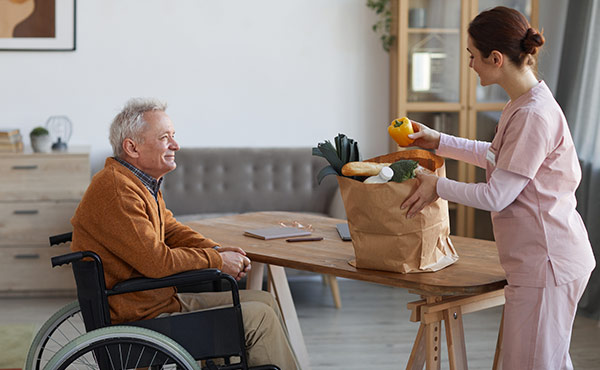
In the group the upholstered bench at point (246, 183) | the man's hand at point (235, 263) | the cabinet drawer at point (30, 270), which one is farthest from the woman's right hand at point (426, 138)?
the cabinet drawer at point (30, 270)

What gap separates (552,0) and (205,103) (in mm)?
2268

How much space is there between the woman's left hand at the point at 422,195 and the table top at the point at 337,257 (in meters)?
0.19

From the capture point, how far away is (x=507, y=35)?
1824 mm

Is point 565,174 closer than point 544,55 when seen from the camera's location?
Yes

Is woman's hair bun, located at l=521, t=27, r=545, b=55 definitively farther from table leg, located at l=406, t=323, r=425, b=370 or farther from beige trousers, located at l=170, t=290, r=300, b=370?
beige trousers, located at l=170, t=290, r=300, b=370

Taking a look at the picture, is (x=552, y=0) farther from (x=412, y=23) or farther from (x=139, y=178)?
(x=139, y=178)

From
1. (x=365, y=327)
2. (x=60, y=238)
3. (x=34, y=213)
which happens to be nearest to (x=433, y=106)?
(x=365, y=327)

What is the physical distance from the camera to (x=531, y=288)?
1847mm

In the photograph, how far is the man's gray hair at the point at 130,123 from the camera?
2.23 meters

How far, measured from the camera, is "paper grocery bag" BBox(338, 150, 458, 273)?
1909 mm

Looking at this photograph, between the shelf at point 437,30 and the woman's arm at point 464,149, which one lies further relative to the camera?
the shelf at point 437,30

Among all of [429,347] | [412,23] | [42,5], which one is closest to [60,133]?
[42,5]

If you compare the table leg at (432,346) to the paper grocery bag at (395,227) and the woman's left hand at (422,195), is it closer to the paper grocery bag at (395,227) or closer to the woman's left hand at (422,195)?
the paper grocery bag at (395,227)

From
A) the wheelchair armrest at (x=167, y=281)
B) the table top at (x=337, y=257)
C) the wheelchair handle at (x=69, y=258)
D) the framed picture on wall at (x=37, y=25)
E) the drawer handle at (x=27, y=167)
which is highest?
the framed picture on wall at (x=37, y=25)
